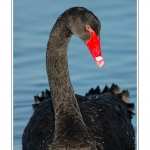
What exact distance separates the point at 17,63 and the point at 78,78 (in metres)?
0.61

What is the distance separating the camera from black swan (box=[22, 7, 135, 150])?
608 cm

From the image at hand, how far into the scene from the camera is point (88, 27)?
599 centimetres

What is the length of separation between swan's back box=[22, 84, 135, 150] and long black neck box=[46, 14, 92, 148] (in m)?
0.04

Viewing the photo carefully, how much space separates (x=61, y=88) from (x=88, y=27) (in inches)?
26.9

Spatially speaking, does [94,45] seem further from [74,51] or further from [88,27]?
[74,51]

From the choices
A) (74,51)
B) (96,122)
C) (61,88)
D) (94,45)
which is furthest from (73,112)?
(74,51)

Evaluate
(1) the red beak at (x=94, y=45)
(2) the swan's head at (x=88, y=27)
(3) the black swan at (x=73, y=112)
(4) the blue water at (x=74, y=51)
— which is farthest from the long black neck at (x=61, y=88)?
(4) the blue water at (x=74, y=51)

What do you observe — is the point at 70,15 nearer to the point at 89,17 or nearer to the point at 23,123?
the point at 89,17

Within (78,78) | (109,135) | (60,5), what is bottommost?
(109,135)

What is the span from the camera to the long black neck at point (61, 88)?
6.31 metres

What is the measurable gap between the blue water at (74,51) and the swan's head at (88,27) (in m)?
1.36
